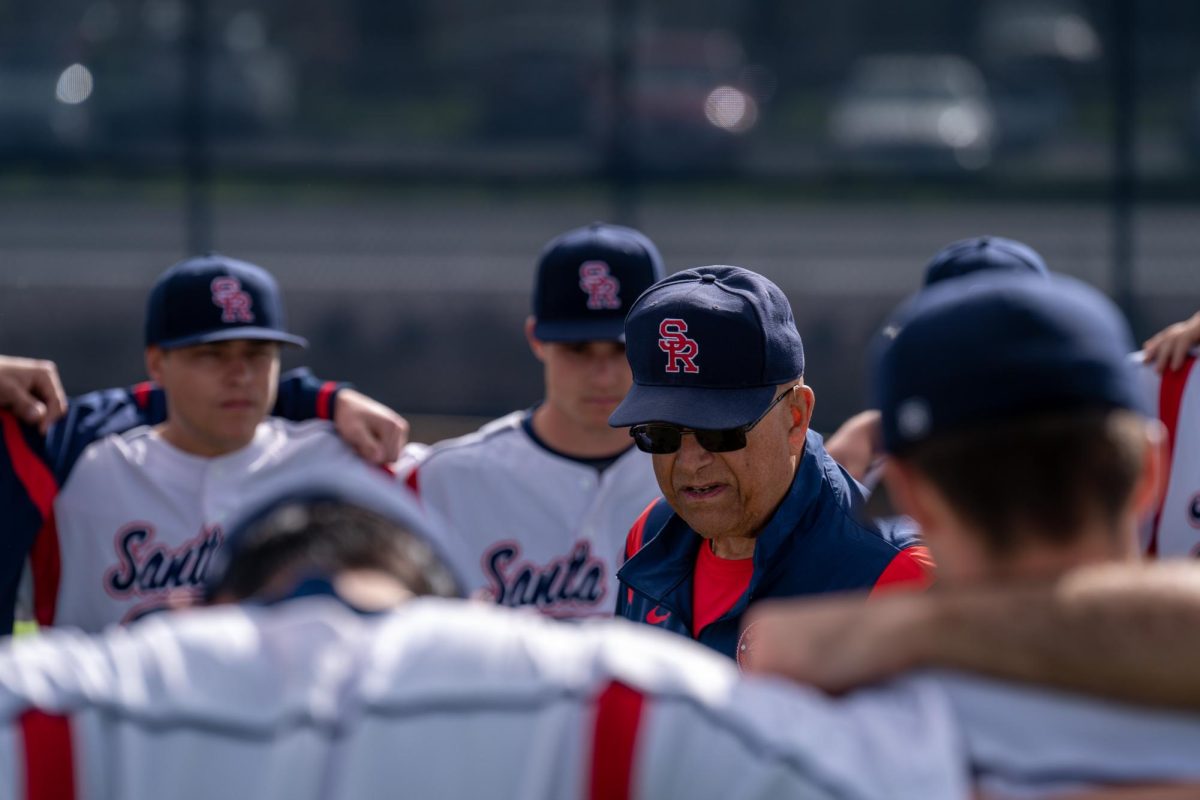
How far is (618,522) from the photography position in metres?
4.32

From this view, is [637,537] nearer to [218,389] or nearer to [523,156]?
[218,389]

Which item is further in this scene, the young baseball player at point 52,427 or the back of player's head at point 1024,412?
the young baseball player at point 52,427

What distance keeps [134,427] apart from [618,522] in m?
1.46

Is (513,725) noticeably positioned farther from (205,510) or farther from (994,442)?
(205,510)

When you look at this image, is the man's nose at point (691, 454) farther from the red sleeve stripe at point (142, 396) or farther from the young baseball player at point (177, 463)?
the red sleeve stripe at point (142, 396)

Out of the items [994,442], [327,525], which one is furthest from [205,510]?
[994,442]

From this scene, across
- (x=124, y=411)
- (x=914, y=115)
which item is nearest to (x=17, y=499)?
(x=124, y=411)

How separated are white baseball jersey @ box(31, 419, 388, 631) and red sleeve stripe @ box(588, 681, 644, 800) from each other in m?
2.75

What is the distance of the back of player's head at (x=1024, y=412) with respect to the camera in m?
1.41

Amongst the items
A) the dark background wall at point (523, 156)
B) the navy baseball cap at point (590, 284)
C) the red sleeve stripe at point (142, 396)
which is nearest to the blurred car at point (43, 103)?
the dark background wall at point (523, 156)

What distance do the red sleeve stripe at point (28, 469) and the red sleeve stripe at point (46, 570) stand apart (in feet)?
0.28

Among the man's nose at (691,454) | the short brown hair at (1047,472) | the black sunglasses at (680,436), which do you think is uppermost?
the short brown hair at (1047,472)

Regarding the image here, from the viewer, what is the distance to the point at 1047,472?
1.40 metres

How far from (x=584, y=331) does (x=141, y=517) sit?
1.36 m
